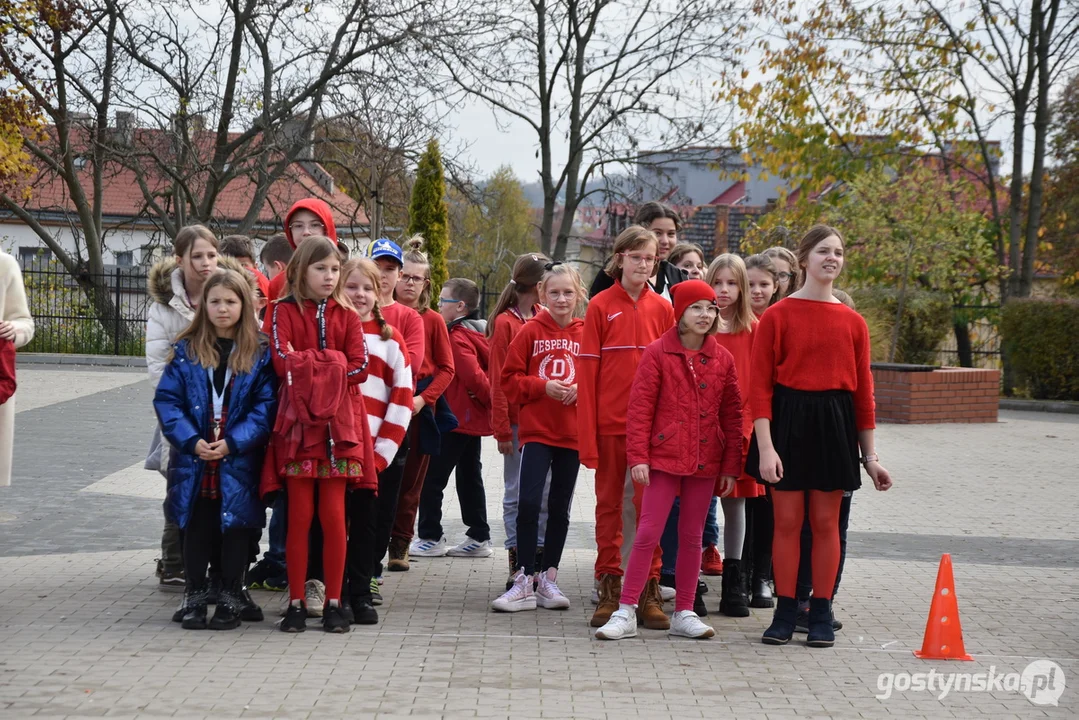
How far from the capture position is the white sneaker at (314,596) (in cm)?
562

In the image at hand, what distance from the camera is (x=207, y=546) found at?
17.8 ft

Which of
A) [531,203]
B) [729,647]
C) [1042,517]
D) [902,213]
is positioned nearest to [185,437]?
[729,647]

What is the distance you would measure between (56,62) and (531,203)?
61.3 m

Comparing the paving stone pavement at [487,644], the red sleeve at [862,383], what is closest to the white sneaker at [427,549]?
the paving stone pavement at [487,644]

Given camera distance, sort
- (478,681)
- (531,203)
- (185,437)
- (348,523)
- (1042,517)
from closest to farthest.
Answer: (478,681), (185,437), (348,523), (1042,517), (531,203)

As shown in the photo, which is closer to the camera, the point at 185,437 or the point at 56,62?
the point at 185,437

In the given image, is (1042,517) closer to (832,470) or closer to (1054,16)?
(832,470)

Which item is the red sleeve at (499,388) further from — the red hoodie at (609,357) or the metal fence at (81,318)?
the metal fence at (81,318)

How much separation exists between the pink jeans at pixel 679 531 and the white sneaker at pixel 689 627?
0.04 m

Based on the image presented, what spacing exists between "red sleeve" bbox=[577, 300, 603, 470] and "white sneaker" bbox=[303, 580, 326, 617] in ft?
4.61

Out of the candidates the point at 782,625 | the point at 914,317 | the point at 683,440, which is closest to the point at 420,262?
the point at 683,440

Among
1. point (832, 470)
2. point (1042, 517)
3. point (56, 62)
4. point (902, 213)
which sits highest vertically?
point (56, 62)

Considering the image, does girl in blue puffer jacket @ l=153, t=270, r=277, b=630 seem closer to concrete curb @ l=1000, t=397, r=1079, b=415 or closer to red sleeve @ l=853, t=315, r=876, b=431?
red sleeve @ l=853, t=315, r=876, b=431

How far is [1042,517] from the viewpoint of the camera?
944 cm
